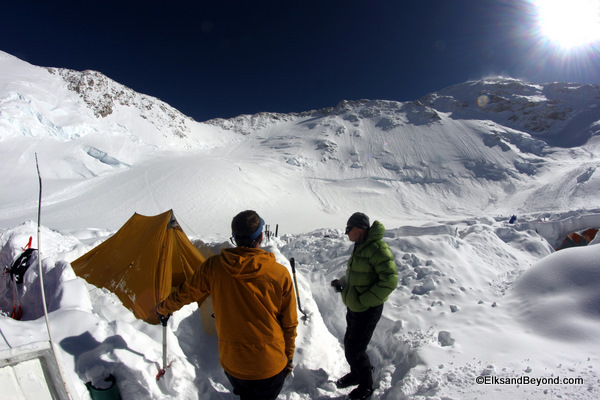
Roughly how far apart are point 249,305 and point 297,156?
4627 cm

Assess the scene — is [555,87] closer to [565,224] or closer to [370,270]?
[565,224]

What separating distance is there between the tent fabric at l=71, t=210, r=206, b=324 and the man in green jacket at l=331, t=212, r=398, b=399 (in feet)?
8.60

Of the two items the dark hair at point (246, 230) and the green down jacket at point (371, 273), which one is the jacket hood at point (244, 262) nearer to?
the dark hair at point (246, 230)

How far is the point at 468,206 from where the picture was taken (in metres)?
36.5

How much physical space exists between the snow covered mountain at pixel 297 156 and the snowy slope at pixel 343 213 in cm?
27

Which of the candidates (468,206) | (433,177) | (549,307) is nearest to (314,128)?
(433,177)

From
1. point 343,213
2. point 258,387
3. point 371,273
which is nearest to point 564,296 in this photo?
point 371,273

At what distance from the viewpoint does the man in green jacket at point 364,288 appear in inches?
111

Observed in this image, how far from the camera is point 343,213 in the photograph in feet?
97.8

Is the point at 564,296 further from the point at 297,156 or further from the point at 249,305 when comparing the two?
the point at 297,156

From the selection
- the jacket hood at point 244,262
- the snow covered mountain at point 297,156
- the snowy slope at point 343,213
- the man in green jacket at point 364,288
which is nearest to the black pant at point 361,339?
the man in green jacket at point 364,288

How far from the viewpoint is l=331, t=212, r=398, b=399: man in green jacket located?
2.82m

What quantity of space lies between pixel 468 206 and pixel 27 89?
54271mm

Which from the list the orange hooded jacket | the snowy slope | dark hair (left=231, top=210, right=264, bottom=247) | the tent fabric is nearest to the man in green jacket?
the snowy slope
